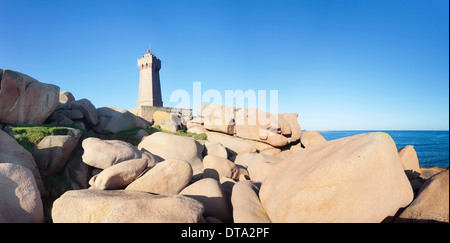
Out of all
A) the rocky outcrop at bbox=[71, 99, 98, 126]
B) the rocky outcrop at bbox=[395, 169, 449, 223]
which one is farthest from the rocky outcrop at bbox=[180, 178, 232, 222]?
the rocky outcrop at bbox=[71, 99, 98, 126]

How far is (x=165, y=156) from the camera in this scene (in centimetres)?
783

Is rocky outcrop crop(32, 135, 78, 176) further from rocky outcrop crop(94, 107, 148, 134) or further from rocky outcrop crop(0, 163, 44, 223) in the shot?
rocky outcrop crop(94, 107, 148, 134)

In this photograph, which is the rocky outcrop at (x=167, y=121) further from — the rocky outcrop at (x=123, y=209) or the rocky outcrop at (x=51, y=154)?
the rocky outcrop at (x=123, y=209)

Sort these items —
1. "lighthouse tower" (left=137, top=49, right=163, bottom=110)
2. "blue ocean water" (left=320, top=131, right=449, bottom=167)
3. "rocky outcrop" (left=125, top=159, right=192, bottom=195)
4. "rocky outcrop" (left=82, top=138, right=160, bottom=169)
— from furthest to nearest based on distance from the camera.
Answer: "lighthouse tower" (left=137, top=49, right=163, bottom=110)
"blue ocean water" (left=320, top=131, right=449, bottom=167)
"rocky outcrop" (left=82, top=138, right=160, bottom=169)
"rocky outcrop" (left=125, top=159, right=192, bottom=195)

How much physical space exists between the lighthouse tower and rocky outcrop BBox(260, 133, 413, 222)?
103ft

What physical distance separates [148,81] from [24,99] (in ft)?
79.8

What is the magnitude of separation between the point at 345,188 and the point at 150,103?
3210 cm

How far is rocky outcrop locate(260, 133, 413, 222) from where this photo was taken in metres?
2.37

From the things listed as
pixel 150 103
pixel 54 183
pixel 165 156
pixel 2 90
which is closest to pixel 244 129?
pixel 165 156

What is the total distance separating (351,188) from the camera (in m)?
2.36

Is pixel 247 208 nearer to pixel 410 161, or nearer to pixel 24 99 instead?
pixel 410 161

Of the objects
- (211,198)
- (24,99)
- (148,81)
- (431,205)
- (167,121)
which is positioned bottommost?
(211,198)

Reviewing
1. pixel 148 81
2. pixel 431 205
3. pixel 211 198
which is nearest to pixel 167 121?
pixel 211 198

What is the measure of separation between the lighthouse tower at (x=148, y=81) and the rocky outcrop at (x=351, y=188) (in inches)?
1239
